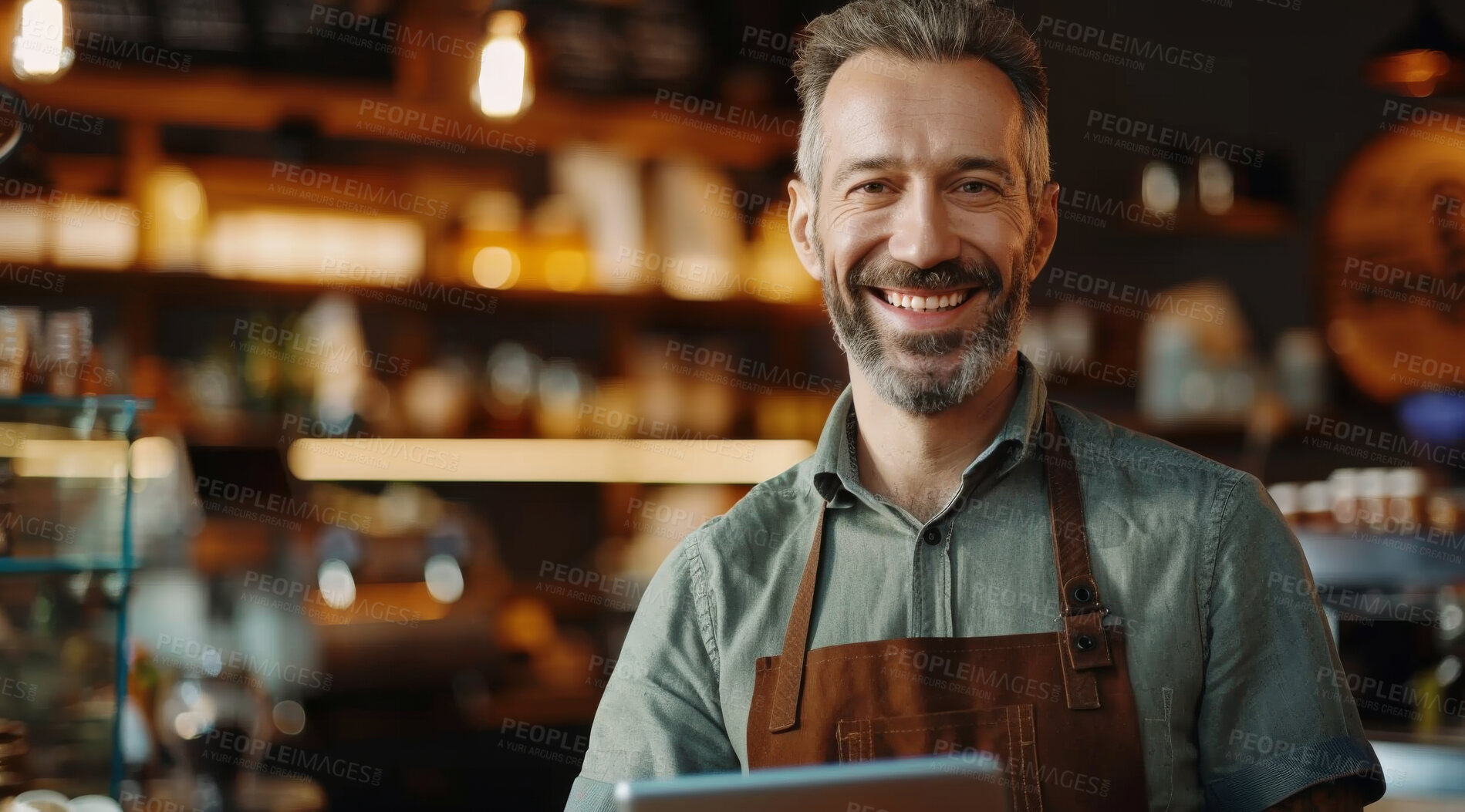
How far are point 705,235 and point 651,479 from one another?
2.31ft

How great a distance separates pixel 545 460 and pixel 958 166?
240 centimetres

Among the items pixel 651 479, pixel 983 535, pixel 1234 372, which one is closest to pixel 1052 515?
pixel 983 535

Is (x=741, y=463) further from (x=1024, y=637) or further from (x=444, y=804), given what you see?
(x=1024, y=637)

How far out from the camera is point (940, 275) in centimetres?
136

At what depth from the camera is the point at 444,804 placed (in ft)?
10.9

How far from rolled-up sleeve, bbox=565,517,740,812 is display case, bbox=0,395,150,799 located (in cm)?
93

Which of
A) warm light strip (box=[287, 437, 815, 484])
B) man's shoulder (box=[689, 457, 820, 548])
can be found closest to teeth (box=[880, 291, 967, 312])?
man's shoulder (box=[689, 457, 820, 548])

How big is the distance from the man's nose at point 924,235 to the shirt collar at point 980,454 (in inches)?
7.5

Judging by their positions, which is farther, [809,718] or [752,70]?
[752,70]

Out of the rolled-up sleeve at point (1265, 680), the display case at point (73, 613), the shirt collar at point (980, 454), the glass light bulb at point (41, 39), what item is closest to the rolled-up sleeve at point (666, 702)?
the shirt collar at point (980, 454)

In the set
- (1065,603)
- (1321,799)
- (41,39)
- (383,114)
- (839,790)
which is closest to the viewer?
(839,790)

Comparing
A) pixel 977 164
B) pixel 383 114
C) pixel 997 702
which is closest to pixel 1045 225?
pixel 977 164

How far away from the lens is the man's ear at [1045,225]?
1.46m

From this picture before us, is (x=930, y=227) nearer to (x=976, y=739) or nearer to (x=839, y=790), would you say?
(x=976, y=739)
